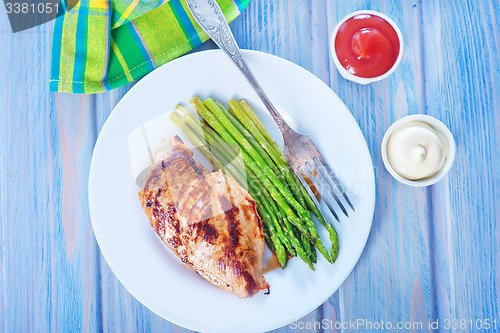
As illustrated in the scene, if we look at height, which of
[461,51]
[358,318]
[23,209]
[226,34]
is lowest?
[358,318]

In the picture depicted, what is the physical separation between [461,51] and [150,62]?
5.24ft

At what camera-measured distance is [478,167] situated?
196cm

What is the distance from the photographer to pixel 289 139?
1.82 m

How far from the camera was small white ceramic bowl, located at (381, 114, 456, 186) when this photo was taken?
177 centimetres

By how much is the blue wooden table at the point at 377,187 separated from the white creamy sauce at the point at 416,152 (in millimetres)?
139

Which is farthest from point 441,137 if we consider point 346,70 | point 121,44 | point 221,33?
point 121,44

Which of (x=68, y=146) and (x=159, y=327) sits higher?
(x=68, y=146)

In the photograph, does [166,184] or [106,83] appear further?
[106,83]

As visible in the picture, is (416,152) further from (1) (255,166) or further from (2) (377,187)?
(1) (255,166)

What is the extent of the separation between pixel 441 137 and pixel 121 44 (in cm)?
Answer: 163

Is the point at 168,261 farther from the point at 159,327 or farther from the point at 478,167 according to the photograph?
the point at 478,167

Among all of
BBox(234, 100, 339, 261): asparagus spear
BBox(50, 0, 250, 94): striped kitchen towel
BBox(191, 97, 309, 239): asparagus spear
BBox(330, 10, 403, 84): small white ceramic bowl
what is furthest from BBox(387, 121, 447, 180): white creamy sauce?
BBox(50, 0, 250, 94): striped kitchen towel

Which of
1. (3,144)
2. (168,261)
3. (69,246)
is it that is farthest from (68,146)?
(168,261)

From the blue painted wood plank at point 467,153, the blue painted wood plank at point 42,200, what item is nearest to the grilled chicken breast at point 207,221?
the blue painted wood plank at point 42,200
